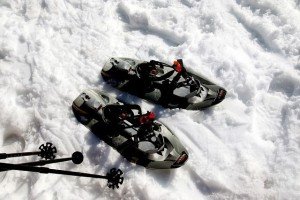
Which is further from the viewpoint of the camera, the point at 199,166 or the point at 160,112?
the point at 160,112

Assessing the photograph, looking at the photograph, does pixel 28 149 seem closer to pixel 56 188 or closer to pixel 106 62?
pixel 56 188

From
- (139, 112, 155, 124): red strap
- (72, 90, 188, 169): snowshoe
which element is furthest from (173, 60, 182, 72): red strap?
(139, 112, 155, 124): red strap

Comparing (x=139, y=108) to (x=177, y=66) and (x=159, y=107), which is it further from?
(x=177, y=66)

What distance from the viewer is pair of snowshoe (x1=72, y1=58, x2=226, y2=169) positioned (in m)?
7.08

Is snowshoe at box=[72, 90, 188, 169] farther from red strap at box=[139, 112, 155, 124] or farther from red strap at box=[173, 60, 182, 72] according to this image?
red strap at box=[173, 60, 182, 72]

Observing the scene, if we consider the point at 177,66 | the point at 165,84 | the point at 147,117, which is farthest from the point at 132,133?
the point at 177,66

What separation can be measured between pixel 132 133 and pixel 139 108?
24.1 inches

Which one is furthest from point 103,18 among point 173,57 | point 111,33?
point 173,57

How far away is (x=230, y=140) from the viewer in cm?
762

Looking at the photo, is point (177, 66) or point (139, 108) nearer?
point (139, 108)

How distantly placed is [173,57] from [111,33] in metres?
1.94

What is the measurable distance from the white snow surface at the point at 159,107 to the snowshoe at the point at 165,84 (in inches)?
10.4

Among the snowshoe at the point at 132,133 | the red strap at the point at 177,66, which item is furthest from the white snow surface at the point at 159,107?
the red strap at the point at 177,66

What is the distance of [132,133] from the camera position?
7.37m
